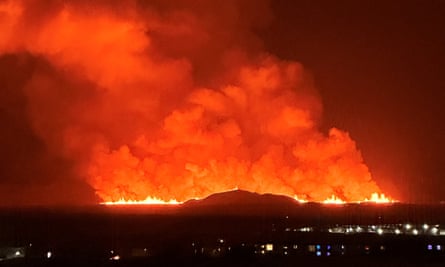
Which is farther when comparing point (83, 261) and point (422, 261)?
point (83, 261)

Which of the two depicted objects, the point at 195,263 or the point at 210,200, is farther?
the point at 210,200

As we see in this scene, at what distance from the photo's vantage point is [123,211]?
13875 cm

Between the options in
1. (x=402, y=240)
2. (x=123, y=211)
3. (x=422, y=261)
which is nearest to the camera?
(x=422, y=261)

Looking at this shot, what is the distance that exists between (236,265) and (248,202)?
118884mm

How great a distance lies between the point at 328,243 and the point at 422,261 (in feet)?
55.4

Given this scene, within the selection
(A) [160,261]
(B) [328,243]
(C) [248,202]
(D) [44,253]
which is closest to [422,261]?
(A) [160,261]

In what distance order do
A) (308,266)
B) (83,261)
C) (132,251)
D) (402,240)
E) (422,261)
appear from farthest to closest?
1. (402,240)
2. (132,251)
3. (83,261)
4. (422,261)
5. (308,266)

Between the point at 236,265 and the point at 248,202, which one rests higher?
the point at 248,202

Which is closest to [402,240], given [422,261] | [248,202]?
[422,261]

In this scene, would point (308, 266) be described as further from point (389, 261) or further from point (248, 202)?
point (248, 202)

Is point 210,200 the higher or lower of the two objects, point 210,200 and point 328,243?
the higher

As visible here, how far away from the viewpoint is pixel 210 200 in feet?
513

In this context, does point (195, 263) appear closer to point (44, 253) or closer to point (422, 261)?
point (422, 261)

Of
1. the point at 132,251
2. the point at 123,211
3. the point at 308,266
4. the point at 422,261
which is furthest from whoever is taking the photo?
the point at 123,211
